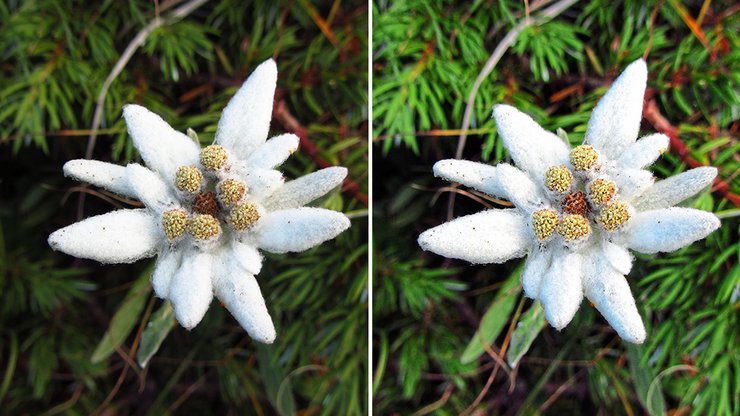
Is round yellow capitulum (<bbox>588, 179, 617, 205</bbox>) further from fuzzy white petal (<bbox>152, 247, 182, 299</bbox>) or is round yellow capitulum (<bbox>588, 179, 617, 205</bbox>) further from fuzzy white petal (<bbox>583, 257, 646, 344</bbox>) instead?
fuzzy white petal (<bbox>152, 247, 182, 299</bbox>)

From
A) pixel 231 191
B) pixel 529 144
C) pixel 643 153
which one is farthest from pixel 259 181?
pixel 643 153

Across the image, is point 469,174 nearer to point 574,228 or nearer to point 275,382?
point 574,228

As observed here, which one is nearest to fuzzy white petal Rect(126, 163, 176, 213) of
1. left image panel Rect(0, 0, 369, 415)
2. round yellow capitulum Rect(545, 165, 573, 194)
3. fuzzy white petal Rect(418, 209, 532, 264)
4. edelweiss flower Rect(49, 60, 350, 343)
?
edelweiss flower Rect(49, 60, 350, 343)

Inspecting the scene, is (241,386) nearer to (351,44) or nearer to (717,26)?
(351,44)

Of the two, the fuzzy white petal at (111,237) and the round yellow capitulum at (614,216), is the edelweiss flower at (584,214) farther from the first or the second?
the fuzzy white petal at (111,237)

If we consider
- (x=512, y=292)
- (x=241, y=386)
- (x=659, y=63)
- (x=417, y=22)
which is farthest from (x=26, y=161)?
(x=659, y=63)
